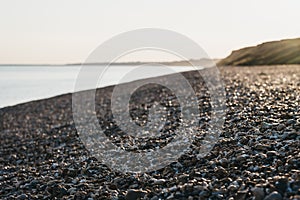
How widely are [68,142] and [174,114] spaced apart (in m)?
4.75

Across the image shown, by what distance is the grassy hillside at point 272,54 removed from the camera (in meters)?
73.4

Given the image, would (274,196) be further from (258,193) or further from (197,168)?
(197,168)

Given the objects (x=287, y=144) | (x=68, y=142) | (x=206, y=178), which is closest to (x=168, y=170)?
(x=206, y=178)

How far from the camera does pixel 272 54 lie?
268 ft

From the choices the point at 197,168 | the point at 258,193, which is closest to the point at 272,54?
the point at 197,168

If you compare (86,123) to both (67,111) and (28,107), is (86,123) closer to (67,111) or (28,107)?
(67,111)

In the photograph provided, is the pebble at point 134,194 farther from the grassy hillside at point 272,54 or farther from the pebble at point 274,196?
the grassy hillside at point 272,54

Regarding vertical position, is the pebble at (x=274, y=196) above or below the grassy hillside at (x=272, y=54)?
below

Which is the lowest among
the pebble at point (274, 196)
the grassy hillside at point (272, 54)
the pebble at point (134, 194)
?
the pebble at point (134, 194)

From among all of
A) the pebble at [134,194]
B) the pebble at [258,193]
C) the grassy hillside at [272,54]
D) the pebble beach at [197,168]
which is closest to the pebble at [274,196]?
the pebble beach at [197,168]

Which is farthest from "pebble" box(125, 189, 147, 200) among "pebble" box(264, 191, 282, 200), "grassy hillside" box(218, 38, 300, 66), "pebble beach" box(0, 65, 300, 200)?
"grassy hillside" box(218, 38, 300, 66)

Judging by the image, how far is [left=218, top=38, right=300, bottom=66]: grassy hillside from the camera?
73.4 m

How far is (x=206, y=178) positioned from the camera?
7.67m

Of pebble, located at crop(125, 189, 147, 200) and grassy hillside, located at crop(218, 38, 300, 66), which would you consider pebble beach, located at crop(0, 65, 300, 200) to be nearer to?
pebble, located at crop(125, 189, 147, 200)
